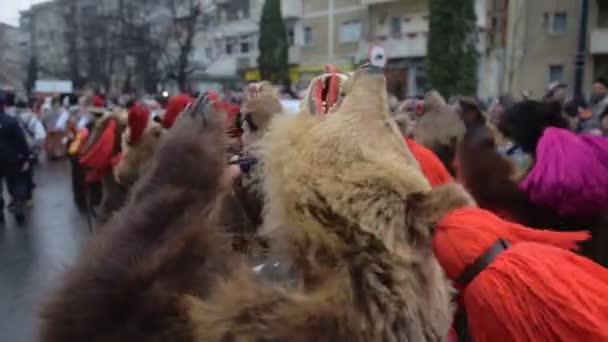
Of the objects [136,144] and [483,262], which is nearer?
[483,262]

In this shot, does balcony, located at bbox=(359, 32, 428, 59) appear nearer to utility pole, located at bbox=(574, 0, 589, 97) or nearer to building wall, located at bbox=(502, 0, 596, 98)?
building wall, located at bbox=(502, 0, 596, 98)

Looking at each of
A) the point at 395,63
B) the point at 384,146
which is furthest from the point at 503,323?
the point at 395,63

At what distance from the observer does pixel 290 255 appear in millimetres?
1399

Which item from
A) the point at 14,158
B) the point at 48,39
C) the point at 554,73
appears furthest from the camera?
the point at 48,39

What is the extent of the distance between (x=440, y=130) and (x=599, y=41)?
24116mm

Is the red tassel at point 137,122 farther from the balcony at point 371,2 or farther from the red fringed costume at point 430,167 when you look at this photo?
the balcony at point 371,2

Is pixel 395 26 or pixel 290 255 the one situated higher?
pixel 395 26

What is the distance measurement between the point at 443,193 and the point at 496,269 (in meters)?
0.21

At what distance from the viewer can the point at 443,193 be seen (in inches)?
53.3

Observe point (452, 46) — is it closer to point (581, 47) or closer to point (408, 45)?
point (408, 45)

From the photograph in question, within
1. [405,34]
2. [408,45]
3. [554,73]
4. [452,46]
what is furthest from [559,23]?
[405,34]

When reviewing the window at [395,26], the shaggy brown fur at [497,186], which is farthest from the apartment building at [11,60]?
the shaggy brown fur at [497,186]

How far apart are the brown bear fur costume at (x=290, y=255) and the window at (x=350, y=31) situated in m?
32.2

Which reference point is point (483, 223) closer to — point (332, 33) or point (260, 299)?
point (260, 299)
